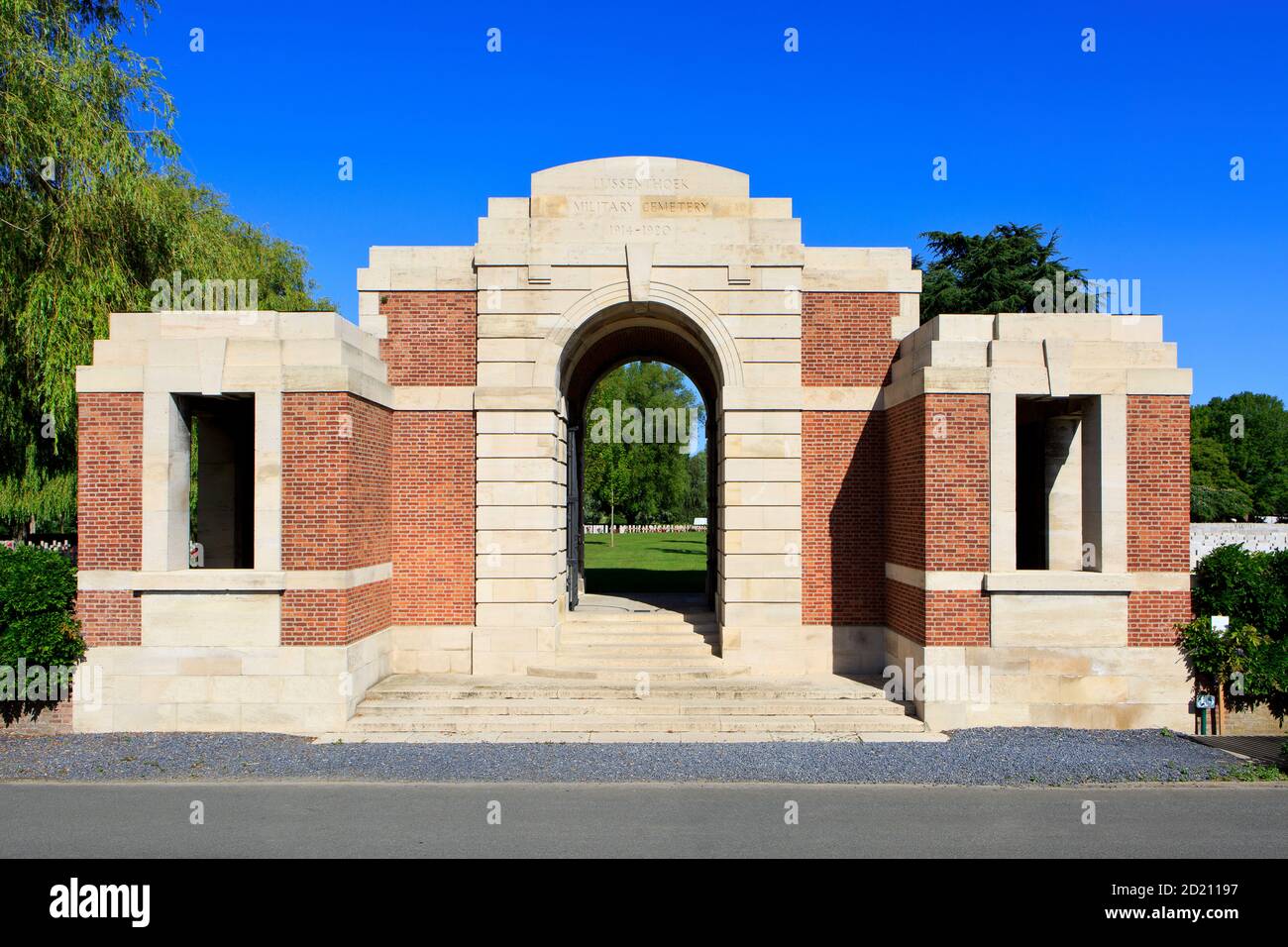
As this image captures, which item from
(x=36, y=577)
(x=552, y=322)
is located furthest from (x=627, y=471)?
(x=36, y=577)

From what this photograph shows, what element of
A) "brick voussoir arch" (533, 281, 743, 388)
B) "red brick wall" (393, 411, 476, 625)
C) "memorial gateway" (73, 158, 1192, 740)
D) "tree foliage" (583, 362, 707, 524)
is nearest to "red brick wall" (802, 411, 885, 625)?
"memorial gateway" (73, 158, 1192, 740)

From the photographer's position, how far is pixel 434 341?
14141 mm

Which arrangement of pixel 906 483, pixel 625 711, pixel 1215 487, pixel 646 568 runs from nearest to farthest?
pixel 625 711, pixel 906 483, pixel 646 568, pixel 1215 487

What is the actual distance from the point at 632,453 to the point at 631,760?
44707 millimetres

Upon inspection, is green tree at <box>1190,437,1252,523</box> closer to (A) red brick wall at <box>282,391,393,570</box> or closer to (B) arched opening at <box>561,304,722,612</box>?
(B) arched opening at <box>561,304,722,612</box>

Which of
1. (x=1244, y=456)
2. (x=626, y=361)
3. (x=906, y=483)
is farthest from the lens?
(x=1244, y=456)

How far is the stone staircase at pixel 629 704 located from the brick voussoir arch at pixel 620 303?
478 centimetres

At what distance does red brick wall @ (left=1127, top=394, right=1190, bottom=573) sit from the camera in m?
11.9

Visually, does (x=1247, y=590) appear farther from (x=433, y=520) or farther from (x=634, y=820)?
(x=433, y=520)

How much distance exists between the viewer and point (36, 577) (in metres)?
11.5

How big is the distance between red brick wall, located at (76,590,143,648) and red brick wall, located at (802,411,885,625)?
10.1m

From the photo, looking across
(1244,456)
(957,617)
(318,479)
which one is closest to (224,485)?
(318,479)

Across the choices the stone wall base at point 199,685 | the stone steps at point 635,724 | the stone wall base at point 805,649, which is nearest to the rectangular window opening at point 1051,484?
the stone wall base at point 805,649

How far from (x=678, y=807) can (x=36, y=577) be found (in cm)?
952
